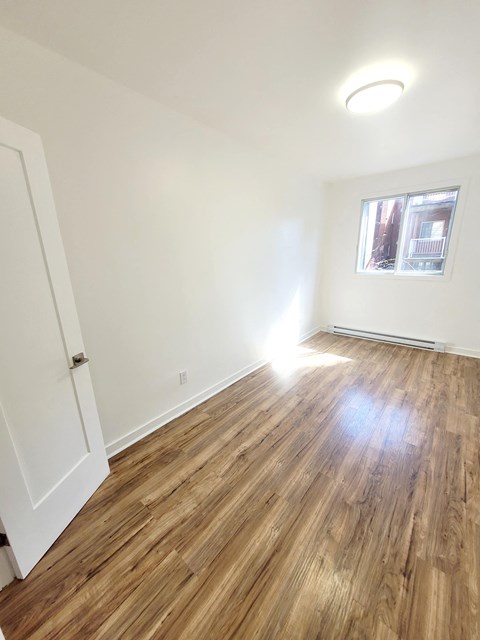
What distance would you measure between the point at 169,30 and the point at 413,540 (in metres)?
2.86

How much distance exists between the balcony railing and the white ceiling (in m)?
1.54

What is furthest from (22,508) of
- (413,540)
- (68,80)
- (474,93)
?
(474,93)

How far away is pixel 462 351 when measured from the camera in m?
3.37

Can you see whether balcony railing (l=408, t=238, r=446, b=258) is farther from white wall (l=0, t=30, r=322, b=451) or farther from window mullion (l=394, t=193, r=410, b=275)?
white wall (l=0, t=30, r=322, b=451)

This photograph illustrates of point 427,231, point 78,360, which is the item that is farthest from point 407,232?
point 78,360

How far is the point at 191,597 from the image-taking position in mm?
1033

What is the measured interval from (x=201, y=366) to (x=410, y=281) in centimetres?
333

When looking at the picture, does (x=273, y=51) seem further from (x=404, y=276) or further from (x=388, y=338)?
(x=388, y=338)

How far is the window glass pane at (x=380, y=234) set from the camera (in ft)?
12.1

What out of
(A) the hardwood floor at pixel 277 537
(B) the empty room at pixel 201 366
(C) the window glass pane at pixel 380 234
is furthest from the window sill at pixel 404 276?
(A) the hardwood floor at pixel 277 537

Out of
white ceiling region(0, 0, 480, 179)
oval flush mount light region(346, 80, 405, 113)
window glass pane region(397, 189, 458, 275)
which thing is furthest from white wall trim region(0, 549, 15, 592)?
window glass pane region(397, 189, 458, 275)

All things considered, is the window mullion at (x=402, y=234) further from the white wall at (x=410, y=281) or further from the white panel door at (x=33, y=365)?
the white panel door at (x=33, y=365)

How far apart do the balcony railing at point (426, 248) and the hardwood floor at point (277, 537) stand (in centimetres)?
222

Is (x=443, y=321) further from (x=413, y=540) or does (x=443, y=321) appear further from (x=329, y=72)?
(x=329, y=72)
